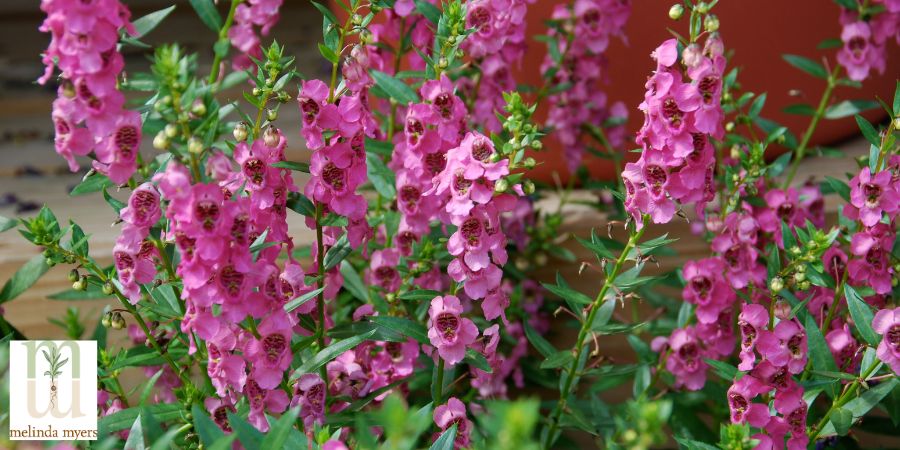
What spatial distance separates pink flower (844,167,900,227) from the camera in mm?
791

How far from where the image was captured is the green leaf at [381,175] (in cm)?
90

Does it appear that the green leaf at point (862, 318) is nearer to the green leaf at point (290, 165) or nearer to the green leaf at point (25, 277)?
the green leaf at point (290, 165)

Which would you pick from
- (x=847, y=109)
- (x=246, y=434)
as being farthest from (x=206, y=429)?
(x=847, y=109)

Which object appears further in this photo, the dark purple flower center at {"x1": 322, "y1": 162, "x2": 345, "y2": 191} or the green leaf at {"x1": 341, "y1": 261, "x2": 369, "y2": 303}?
the green leaf at {"x1": 341, "y1": 261, "x2": 369, "y2": 303}

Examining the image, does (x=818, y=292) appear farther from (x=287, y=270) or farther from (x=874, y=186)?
(x=287, y=270)

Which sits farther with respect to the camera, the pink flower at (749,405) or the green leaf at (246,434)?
the pink flower at (749,405)

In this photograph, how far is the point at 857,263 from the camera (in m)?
0.84

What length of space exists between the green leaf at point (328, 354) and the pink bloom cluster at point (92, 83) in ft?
0.67

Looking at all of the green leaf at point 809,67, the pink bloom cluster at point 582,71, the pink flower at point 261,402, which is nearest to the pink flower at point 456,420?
the pink flower at point 261,402

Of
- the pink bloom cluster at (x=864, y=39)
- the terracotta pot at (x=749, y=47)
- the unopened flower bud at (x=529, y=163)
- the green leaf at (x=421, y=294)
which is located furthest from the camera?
the terracotta pot at (x=749, y=47)

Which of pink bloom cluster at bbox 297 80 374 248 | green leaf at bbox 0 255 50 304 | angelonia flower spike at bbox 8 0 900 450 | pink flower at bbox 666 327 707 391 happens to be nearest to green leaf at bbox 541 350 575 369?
angelonia flower spike at bbox 8 0 900 450

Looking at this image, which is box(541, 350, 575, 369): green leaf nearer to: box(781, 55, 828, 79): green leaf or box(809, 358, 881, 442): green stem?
box(809, 358, 881, 442): green stem

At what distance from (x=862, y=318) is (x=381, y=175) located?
16.6 inches

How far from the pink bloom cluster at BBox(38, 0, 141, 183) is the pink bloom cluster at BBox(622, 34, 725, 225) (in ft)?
1.15
